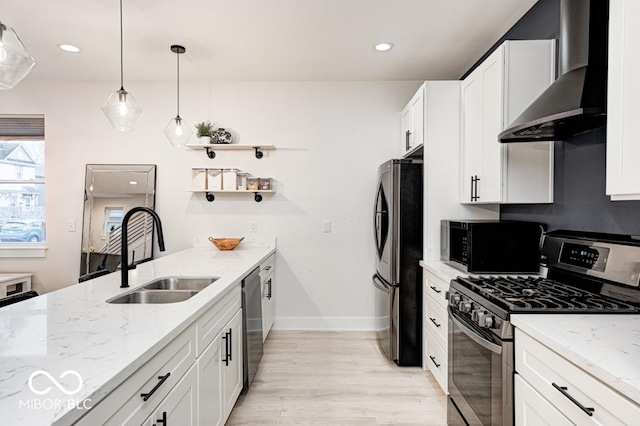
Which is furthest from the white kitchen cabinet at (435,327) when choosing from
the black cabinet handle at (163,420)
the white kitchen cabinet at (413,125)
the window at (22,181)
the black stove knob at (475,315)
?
the window at (22,181)

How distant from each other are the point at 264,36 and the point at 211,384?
247 centimetres

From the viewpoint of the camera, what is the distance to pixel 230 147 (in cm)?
366

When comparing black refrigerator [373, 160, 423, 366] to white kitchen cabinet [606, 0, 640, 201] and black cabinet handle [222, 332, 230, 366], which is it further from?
white kitchen cabinet [606, 0, 640, 201]

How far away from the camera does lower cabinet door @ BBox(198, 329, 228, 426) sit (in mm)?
1592

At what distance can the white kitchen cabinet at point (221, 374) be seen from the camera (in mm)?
1622

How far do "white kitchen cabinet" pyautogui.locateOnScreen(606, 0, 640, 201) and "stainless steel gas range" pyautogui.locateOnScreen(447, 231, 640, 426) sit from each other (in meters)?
0.45

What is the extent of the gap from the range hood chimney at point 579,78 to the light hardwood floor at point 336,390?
72.5 inches

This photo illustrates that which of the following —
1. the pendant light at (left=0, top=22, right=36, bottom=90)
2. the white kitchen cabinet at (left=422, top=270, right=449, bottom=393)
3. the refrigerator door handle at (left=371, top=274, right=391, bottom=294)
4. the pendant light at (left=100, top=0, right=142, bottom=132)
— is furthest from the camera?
the refrigerator door handle at (left=371, top=274, right=391, bottom=294)

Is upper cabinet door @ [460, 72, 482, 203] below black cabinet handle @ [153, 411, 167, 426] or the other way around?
the other way around

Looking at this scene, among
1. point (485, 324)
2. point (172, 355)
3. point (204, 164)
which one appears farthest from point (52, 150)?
point (485, 324)

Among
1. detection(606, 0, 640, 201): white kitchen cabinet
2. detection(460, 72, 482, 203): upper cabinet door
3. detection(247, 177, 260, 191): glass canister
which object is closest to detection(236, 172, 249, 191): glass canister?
detection(247, 177, 260, 191): glass canister

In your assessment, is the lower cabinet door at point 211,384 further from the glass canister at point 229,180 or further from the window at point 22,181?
the window at point 22,181

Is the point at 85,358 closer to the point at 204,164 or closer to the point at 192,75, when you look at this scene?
the point at 204,164

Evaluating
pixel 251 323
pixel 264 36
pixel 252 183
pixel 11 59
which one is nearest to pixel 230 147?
pixel 252 183
